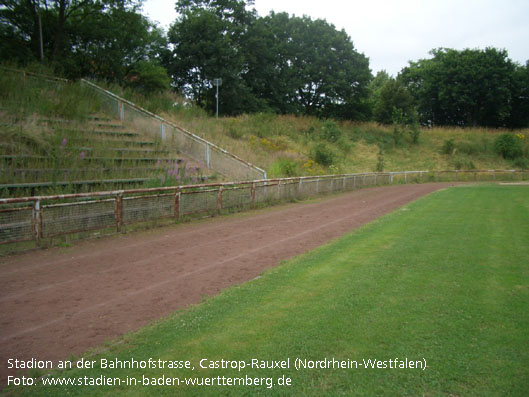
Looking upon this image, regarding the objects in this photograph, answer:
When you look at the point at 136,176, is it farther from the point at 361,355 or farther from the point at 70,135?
the point at 361,355

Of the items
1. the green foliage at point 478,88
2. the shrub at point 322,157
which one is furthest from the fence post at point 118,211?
the green foliage at point 478,88

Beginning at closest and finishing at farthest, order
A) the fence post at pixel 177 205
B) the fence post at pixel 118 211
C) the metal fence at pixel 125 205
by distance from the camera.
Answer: the metal fence at pixel 125 205
the fence post at pixel 118 211
the fence post at pixel 177 205

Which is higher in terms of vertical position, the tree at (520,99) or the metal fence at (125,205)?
the tree at (520,99)

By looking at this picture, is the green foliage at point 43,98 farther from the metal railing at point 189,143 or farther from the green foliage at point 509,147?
the green foliage at point 509,147

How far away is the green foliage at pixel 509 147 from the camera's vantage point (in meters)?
45.7

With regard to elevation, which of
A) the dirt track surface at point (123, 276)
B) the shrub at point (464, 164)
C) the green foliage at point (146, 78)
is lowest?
the dirt track surface at point (123, 276)

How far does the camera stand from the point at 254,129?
116 feet

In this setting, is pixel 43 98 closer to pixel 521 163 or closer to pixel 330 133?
pixel 330 133

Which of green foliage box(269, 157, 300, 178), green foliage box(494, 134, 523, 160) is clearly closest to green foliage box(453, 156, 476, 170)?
green foliage box(494, 134, 523, 160)

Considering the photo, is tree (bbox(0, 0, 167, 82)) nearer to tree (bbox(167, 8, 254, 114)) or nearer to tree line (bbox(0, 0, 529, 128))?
tree line (bbox(0, 0, 529, 128))

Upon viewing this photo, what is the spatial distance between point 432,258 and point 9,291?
7669 millimetres

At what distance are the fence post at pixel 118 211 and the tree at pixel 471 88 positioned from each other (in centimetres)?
6243

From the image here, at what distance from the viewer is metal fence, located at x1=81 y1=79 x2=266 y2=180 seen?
1950cm

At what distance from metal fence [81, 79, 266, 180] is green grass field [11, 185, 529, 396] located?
38.7 ft
